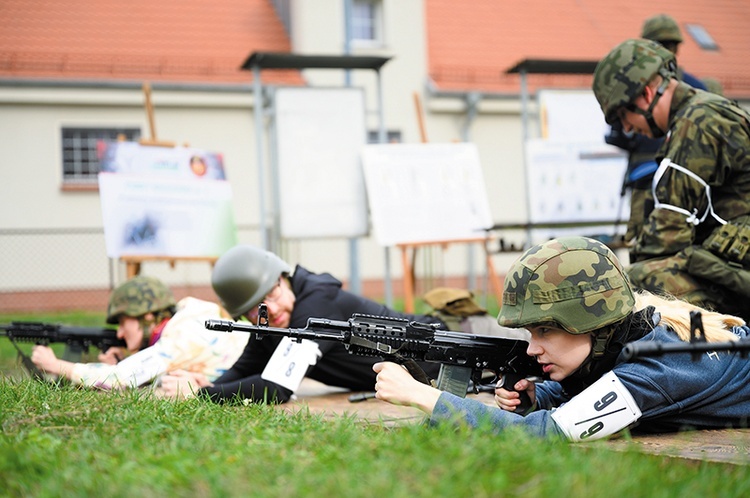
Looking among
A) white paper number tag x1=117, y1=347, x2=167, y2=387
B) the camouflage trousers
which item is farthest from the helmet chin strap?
white paper number tag x1=117, y1=347, x2=167, y2=387

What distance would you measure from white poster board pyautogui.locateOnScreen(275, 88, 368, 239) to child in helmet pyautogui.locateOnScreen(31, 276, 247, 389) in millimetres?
3401

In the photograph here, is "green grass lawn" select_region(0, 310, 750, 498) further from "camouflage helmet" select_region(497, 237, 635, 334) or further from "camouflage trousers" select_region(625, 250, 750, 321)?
"camouflage trousers" select_region(625, 250, 750, 321)

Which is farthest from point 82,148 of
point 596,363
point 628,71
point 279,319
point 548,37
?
point 596,363

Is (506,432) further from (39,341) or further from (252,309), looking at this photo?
(39,341)

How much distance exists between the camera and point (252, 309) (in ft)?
18.7

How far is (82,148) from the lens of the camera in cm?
2020

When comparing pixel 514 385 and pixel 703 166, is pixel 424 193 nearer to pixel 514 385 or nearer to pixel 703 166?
pixel 703 166

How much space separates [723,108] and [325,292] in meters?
2.63

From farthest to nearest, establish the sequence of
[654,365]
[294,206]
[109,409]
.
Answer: [294,206] < [109,409] < [654,365]

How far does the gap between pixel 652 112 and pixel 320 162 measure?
529 centimetres

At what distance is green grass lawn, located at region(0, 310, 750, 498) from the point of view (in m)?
2.64

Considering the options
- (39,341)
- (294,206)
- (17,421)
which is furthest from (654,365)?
(294,206)

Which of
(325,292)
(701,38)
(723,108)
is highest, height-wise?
(701,38)

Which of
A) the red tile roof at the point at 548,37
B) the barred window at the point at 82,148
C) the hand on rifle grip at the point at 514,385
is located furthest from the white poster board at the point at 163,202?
the red tile roof at the point at 548,37
